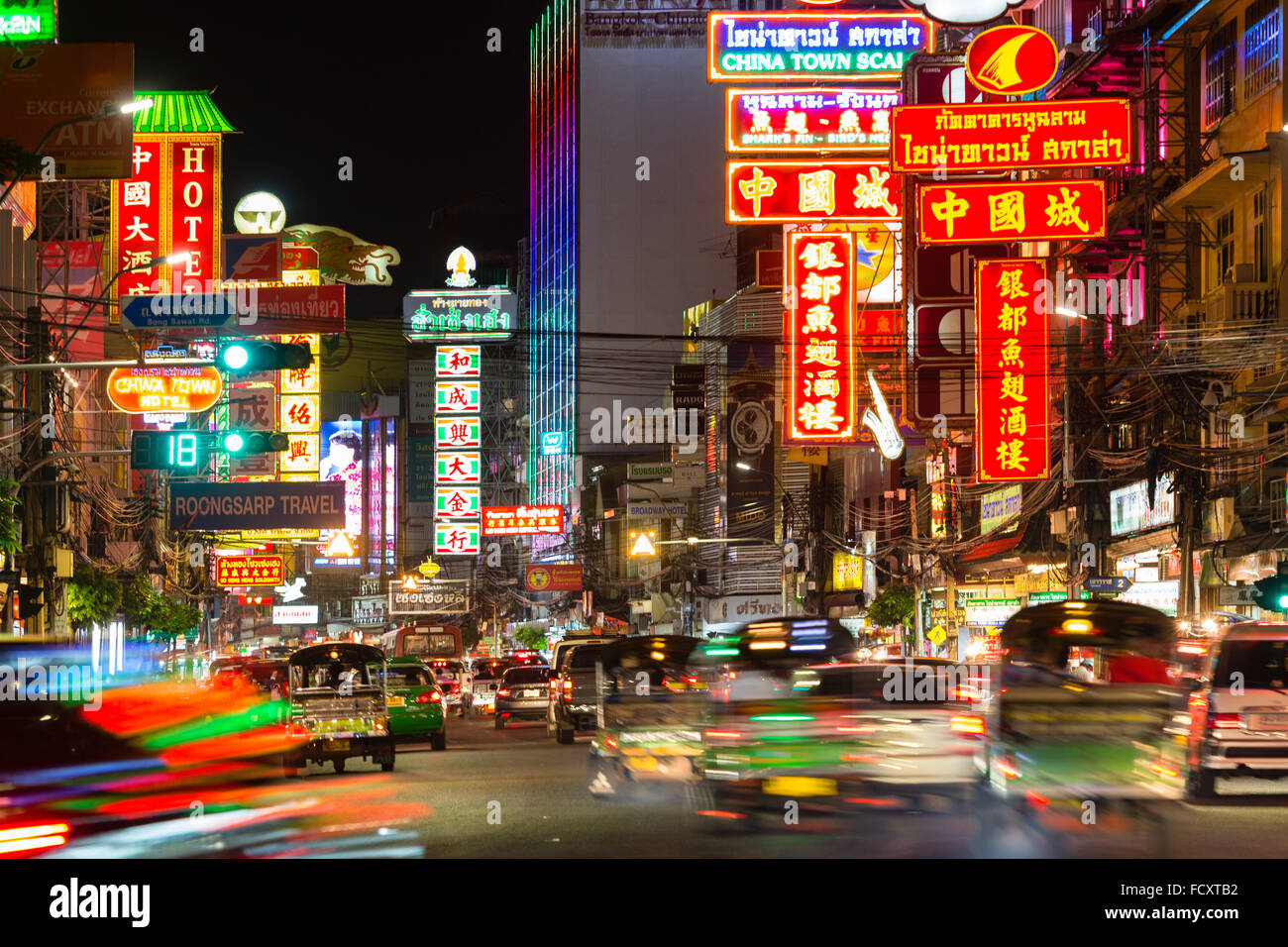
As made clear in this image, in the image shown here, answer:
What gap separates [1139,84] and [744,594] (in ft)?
154

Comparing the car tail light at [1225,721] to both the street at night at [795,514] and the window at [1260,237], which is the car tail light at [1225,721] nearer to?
the street at night at [795,514]

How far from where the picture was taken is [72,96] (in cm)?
2959

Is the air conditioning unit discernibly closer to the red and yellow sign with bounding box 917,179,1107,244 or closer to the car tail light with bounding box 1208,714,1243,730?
the red and yellow sign with bounding box 917,179,1107,244

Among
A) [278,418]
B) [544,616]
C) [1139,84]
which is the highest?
[1139,84]

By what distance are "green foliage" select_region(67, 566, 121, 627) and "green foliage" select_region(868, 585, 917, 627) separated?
27.7m

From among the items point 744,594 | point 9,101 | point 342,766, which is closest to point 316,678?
point 342,766

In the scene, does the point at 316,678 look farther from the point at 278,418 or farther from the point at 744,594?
the point at 744,594

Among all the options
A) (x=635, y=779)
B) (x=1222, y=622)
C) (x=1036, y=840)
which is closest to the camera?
(x=1036, y=840)

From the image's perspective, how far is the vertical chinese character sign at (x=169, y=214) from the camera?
47.9 meters

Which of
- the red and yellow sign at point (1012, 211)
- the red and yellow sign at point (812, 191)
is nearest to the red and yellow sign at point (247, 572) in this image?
the red and yellow sign at point (812, 191)

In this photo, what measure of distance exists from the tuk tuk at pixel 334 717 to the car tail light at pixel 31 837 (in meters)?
13.7

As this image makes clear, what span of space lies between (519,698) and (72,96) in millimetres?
17742

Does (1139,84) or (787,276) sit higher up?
(1139,84)

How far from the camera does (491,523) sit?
89.8 meters
